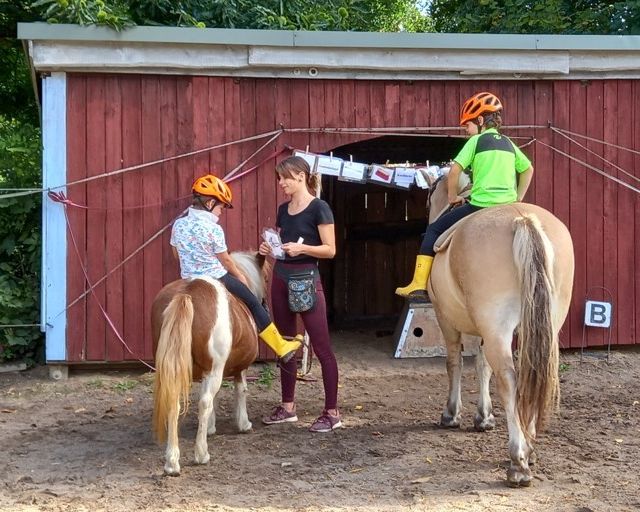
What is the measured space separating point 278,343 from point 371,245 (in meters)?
6.27

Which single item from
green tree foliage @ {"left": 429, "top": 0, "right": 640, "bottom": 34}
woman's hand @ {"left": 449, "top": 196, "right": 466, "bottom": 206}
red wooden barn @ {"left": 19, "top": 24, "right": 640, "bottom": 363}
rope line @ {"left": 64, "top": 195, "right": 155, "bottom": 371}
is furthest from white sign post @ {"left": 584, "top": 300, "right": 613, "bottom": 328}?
green tree foliage @ {"left": 429, "top": 0, "right": 640, "bottom": 34}

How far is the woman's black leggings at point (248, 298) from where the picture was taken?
217 inches

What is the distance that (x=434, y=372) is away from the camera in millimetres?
8359

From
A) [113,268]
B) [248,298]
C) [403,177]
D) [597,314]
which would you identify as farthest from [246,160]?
[597,314]

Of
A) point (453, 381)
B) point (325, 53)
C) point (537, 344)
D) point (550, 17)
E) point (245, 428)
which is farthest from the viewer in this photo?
point (550, 17)

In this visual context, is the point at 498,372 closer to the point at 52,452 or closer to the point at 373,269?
the point at 52,452

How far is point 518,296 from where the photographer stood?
4855 millimetres

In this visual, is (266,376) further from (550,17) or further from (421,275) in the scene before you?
(550,17)

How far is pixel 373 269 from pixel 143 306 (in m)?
4.69

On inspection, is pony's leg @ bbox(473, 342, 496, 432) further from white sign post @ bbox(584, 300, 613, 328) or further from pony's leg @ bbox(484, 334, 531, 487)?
white sign post @ bbox(584, 300, 613, 328)

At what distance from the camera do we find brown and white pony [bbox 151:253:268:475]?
15.8 ft

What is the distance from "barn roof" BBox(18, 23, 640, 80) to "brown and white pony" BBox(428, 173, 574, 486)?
3.00 meters

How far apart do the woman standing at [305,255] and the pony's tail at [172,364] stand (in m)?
1.06

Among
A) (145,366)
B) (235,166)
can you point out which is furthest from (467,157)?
(145,366)
